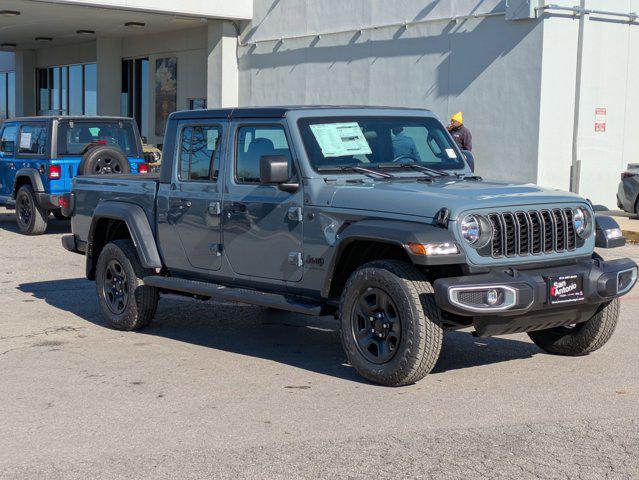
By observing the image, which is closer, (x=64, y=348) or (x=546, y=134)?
(x=64, y=348)

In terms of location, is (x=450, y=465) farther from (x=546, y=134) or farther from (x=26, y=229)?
(x=546, y=134)

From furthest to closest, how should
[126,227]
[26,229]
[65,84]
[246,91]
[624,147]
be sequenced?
1. [65,84]
2. [246,91]
3. [624,147]
4. [26,229]
5. [126,227]

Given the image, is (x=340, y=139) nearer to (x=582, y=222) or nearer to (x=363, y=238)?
(x=363, y=238)

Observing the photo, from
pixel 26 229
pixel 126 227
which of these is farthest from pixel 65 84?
pixel 126 227

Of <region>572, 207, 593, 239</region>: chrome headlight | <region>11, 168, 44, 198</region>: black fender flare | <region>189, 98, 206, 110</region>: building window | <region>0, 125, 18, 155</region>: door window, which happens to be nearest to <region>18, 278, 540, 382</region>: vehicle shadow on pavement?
<region>572, 207, 593, 239</region>: chrome headlight

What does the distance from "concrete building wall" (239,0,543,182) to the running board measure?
13.3 m

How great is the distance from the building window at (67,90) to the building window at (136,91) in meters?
1.80

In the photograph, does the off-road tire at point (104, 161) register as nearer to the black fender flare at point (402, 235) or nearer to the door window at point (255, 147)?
the door window at point (255, 147)

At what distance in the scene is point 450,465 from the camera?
16.9 ft

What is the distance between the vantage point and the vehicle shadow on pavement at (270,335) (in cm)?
765

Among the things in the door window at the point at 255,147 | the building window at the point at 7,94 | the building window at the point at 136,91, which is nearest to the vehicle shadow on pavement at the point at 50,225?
the door window at the point at 255,147

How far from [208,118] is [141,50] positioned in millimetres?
26073

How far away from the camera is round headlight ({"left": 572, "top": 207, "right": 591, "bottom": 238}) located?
7.05m

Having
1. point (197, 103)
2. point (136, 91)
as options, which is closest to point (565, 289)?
point (197, 103)
